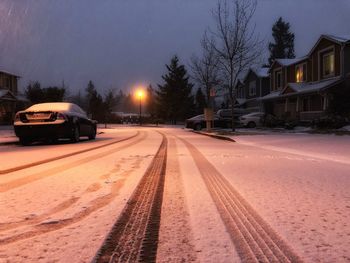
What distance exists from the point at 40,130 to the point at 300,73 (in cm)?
2806

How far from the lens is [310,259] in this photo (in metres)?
2.83

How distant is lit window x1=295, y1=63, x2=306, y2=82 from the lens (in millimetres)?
36156

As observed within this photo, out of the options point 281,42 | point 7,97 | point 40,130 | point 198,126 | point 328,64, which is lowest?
point 198,126

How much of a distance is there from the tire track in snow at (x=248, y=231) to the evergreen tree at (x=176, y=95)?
191ft

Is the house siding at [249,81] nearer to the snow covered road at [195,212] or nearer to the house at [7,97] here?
the house at [7,97]

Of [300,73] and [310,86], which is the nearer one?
[310,86]

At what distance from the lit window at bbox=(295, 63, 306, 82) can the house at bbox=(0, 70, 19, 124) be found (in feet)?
91.6

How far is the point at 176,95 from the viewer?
6366 centimetres

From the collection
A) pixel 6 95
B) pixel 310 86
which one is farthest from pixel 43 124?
pixel 6 95

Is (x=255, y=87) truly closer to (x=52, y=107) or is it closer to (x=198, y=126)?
(x=198, y=126)

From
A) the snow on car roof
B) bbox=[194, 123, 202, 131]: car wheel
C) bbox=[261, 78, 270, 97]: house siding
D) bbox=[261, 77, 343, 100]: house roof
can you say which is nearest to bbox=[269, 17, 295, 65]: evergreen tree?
bbox=[261, 78, 270, 97]: house siding

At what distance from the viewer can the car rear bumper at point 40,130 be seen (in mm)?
13734

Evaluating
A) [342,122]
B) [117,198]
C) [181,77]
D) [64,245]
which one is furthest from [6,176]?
[181,77]

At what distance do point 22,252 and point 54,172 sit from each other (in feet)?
13.0
